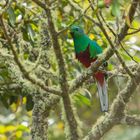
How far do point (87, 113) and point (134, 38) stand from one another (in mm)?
2439

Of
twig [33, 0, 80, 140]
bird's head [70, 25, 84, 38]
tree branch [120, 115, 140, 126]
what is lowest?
tree branch [120, 115, 140, 126]

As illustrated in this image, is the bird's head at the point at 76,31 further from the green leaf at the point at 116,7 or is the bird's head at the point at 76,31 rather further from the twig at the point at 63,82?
the green leaf at the point at 116,7

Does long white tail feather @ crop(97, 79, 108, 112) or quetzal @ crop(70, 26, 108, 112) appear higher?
quetzal @ crop(70, 26, 108, 112)

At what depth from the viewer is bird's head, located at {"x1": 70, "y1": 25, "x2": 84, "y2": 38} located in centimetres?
404

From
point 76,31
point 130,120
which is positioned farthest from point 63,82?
point 76,31

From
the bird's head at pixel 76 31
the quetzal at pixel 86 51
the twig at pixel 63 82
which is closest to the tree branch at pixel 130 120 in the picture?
the twig at pixel 63 82

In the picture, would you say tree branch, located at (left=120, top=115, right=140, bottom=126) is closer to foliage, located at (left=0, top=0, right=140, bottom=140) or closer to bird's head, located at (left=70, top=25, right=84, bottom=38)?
A: foliage, located at (left=0, top=0, right=140, bottom=140)

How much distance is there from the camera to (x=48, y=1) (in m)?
2.65

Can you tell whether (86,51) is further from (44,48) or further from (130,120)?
(130,120)

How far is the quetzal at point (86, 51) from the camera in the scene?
3953 millimetres

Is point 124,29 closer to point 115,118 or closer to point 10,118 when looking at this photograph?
point 115,118

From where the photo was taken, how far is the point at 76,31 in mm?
4125

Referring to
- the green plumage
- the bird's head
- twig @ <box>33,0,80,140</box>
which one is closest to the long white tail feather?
the green plumage

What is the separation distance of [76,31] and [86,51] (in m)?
0.22
